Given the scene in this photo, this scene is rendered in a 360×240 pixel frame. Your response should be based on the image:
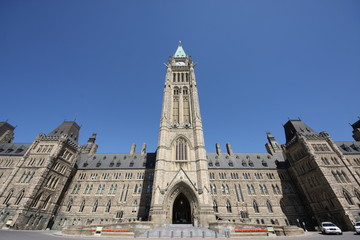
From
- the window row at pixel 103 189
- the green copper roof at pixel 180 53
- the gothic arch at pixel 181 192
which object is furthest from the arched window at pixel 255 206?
the green copper roof at pixel 180 53

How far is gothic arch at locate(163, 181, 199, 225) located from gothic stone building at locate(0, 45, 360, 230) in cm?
15

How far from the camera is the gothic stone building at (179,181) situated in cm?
2623

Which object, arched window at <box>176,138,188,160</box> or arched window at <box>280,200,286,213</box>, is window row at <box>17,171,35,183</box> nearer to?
arched window at <box>176,138,188,160</box>

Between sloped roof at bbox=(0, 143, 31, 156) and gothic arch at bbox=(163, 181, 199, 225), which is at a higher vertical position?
sloped roof at bbox=(0, 143, 31, 156)

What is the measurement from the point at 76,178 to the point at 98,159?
23.0 feet

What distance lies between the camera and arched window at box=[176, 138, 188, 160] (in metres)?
30.2

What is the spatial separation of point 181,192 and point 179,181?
235 cm

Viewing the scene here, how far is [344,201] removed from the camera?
25.6 m

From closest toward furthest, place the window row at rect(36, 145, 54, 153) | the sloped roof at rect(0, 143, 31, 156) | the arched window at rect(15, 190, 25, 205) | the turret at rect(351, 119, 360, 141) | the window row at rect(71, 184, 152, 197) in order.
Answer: the arched window at rect(15, 190, 25, 205)
the window row at rect(36, 145, 54, 153)
the sloped roof at rect(0, 143, 31, 156)
the window row at rect(71, 184, 152, 197)
the turret at rect(351, 119, 360, 141)

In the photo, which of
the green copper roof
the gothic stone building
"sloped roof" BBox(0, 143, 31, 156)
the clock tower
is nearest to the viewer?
the clock tower

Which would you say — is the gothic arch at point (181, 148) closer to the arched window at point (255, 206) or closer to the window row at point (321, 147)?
the arched window at point (255, 206)

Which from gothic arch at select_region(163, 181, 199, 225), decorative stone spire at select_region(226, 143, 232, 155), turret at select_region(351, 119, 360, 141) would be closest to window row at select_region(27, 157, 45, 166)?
gothic arch at select_region(163, 181, 199, 225)

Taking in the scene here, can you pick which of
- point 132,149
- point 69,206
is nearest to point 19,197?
point 69,206

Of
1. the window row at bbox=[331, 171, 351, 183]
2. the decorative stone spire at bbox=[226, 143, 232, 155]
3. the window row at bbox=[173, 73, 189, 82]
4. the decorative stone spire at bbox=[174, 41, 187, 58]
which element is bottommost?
the window row at bbox=[331, 171, 351, 183]
